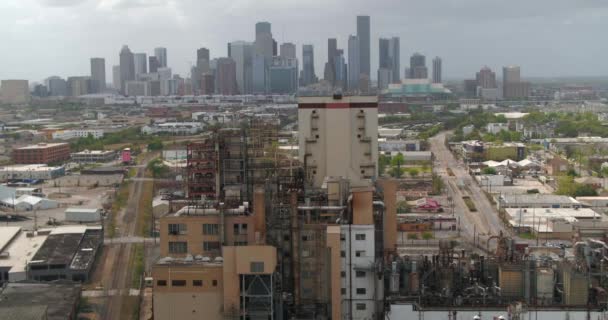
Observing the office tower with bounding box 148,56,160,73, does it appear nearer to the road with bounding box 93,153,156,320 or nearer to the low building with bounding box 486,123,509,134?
the low building with bounding box 486,123,509,134

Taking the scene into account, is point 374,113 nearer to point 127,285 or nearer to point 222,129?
point 222,129

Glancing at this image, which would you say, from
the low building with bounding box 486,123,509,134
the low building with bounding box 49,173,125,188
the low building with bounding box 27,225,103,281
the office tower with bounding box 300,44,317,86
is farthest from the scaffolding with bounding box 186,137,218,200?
the office tower with bounding box 300,44,317,86

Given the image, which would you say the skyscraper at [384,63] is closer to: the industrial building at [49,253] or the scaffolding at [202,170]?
the industrial building at [49,253]

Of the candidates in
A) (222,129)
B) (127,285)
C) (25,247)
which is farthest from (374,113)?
(25,247)

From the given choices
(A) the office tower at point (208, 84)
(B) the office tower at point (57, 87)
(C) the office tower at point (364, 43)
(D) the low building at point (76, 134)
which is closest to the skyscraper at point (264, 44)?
(A) the office tower at point (208, 84)

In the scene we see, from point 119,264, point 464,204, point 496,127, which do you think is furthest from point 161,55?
point 119,264

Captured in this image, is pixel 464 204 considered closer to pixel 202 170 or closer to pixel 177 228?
pixel 202 170
